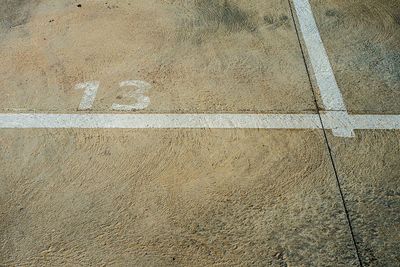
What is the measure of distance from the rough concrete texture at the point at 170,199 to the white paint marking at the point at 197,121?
0.08 metres

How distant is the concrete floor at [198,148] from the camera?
3129 millimetres

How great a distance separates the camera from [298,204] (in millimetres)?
3312

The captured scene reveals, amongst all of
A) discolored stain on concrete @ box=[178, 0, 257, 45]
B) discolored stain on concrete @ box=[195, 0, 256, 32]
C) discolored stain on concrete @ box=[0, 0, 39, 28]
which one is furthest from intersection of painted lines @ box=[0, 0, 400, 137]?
discolored stain on concrete @ box=[0, 0, 39, 28]

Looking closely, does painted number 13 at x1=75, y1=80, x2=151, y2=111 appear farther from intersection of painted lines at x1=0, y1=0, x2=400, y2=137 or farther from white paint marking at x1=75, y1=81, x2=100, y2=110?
intersection of painted lines at x1=0, y1=0, x2=400, y2=137

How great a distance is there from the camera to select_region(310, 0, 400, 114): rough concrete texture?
159 inches

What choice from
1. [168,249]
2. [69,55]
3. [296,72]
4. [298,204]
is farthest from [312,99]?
[69,55]

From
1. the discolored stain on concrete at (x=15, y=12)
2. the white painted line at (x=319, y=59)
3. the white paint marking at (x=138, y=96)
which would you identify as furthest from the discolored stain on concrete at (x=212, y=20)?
the discolored stain on concrete at (x=15, y=12)

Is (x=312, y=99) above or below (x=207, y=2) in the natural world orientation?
below

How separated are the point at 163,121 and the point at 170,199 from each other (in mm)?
815

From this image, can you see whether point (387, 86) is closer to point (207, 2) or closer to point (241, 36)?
point (241, 36)

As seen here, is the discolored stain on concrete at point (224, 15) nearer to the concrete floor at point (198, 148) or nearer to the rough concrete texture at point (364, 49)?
the concrete floor at point (198, 148)

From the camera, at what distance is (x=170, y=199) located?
338 cm

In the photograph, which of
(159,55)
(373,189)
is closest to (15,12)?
(159,55)

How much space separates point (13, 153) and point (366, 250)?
9.47 ft
